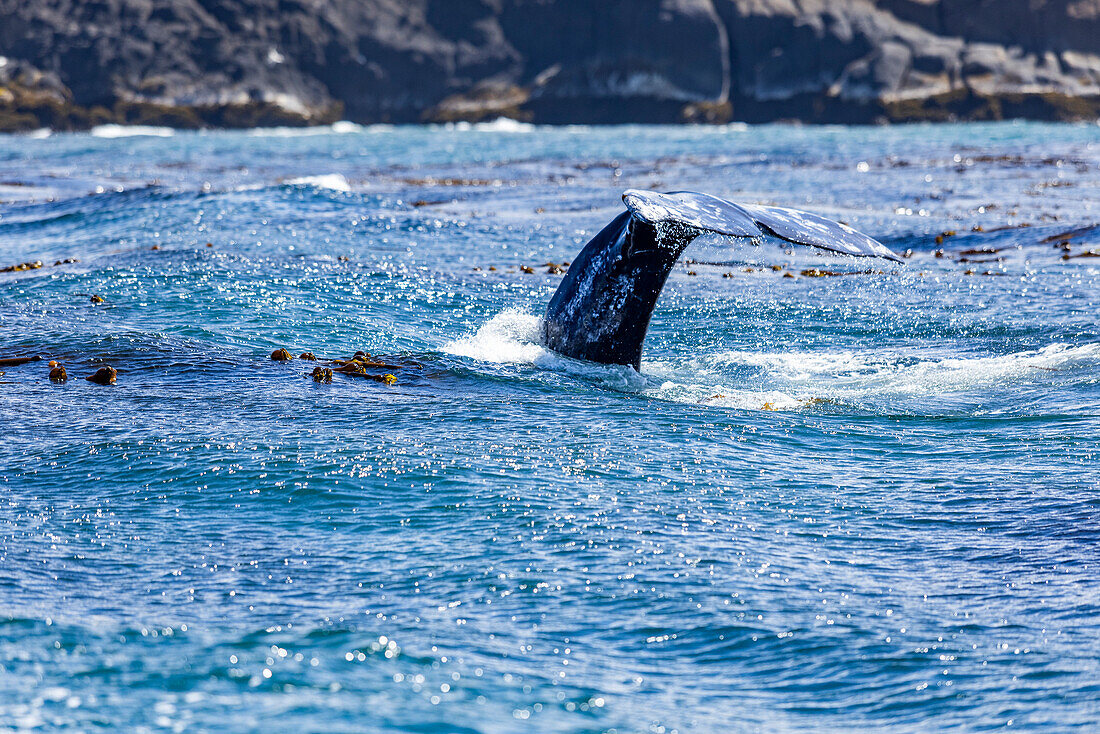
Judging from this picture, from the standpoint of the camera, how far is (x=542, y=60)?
128 meters

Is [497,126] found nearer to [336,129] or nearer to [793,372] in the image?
[336,129]

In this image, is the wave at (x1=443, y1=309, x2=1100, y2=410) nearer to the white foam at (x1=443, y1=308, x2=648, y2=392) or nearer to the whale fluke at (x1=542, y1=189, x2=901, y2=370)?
the white foam at (x1=443, y1=308, x2=648, y2=392)

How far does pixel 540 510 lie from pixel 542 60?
126m

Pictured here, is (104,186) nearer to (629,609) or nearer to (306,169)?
(306,169)

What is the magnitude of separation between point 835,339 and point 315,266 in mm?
8221

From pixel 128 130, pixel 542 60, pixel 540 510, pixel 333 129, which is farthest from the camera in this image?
pixel 542 60

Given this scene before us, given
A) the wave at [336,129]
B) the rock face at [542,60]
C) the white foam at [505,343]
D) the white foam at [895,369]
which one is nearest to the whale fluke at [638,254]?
the white foam at [505,343]

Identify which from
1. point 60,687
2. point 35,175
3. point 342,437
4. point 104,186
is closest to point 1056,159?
point 104,186

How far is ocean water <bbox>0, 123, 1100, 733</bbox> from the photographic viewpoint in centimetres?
520

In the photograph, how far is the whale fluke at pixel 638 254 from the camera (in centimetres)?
865

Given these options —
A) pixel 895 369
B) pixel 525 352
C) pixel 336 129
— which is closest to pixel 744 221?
pixel 525 352

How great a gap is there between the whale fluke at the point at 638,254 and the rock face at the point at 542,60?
100m

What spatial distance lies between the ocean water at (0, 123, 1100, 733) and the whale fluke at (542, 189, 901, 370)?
341 mm

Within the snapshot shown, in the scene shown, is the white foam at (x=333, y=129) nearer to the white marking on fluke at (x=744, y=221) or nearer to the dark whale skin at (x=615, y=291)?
the dark whale skin at (x=615, y=291)
